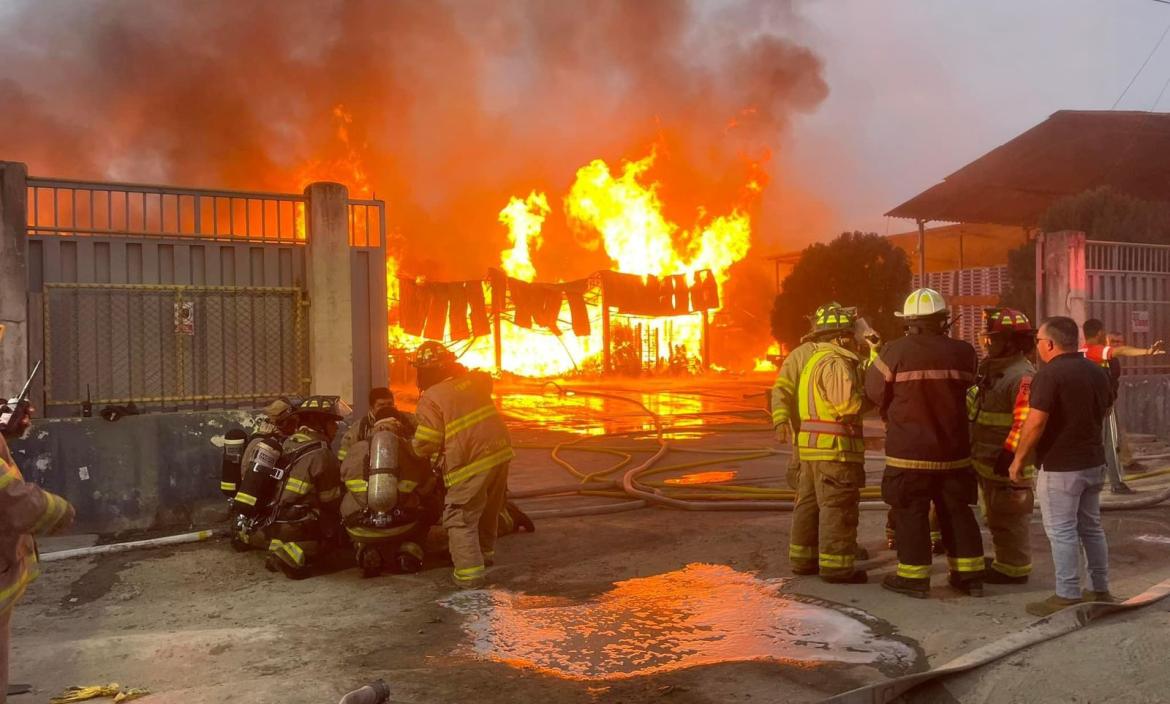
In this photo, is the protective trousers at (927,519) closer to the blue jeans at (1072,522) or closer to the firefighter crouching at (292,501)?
the blue jeans at (1072,522)

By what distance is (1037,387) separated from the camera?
16.6 ft

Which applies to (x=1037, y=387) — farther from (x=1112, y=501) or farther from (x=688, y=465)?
(x=688, y=465)

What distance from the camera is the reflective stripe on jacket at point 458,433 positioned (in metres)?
6.12

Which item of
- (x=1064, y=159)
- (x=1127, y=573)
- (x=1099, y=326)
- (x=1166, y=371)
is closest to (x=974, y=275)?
(x=1064, y=159)

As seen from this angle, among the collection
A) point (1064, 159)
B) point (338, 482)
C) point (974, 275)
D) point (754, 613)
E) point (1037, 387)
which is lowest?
point (754, 613)

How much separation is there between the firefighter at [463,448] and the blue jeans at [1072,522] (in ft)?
11.1

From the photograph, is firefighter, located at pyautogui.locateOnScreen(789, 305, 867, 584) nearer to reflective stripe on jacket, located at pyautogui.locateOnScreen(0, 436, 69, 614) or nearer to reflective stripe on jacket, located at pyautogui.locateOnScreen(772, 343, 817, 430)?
reflective stripe on jacket, located at pyautogui.locateOnScreen(772, 343, 817, 430)

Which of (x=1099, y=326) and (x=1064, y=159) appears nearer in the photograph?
(x=1099, y=326)

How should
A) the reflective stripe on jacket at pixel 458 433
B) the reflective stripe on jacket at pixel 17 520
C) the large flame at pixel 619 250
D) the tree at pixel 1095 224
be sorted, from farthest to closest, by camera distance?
the large flame at pixel 619 250
the tree at pixel 1095 224
the reflective stripe on jacket at pixel 458 433
the reflective stripe on jacket at pixel 17 520

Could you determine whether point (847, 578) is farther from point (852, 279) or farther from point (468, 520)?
point (852, 279)

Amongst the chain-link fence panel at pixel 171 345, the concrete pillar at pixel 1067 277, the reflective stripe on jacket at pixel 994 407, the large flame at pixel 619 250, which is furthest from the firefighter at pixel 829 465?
the large flame at pixel 619 250

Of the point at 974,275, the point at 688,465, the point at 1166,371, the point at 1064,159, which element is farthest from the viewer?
the point at 1064,159

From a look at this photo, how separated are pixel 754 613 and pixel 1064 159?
28.7 meters

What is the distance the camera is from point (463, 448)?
20.1ft
